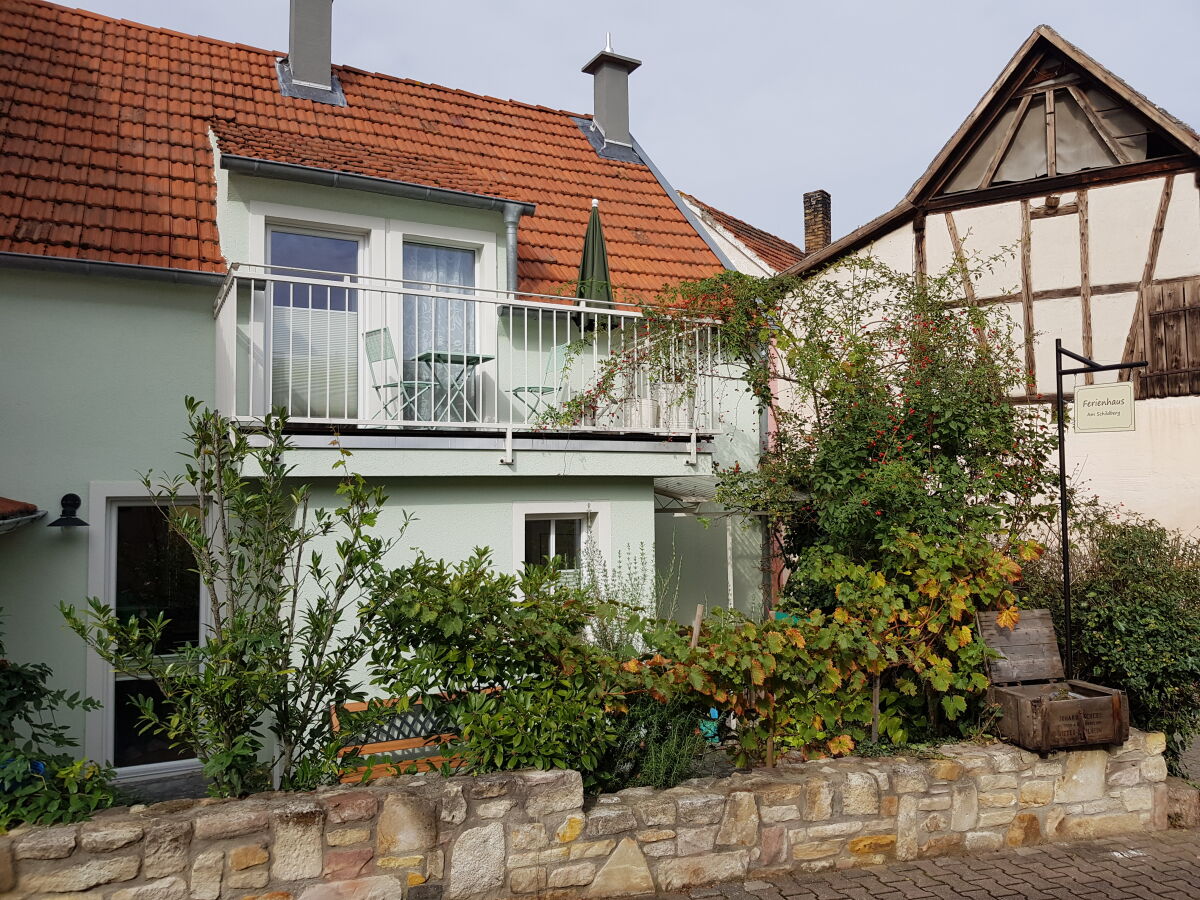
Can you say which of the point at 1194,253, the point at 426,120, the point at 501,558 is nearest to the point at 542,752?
the point at 501,558

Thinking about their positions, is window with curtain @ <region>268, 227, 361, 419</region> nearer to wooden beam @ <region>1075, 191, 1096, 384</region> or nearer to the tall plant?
the tall plant

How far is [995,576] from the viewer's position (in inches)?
223

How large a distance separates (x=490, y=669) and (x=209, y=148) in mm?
6283

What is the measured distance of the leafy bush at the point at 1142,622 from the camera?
568 centimetres

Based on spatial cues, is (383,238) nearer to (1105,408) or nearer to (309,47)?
(309,47)

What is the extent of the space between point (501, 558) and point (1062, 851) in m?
4.11

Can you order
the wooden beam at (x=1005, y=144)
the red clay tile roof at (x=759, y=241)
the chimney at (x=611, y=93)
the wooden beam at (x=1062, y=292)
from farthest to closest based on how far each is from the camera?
the red clay tile roof at (x=759, y=241) < the chimney at (x=611, y=93) < the wooden beam at (x=1005, y=144) < the wooden beam at (x=1062, y=292)

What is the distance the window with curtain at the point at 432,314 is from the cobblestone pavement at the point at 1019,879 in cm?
395

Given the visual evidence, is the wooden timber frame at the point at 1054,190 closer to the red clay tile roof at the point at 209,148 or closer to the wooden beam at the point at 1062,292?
the wooden beam at the point at 1062,292

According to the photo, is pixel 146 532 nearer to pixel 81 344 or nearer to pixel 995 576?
pixel 81 344

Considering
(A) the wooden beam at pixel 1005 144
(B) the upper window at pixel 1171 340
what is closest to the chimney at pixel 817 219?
(A) the wooden beam at pixel 1005 144

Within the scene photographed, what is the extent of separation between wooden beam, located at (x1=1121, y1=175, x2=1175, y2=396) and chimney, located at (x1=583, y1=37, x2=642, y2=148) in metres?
6.36

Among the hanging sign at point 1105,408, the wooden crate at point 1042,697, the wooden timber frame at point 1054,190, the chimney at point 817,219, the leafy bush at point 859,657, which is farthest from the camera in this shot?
the chimney at point 817,219

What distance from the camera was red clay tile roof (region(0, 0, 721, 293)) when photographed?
7312mm
